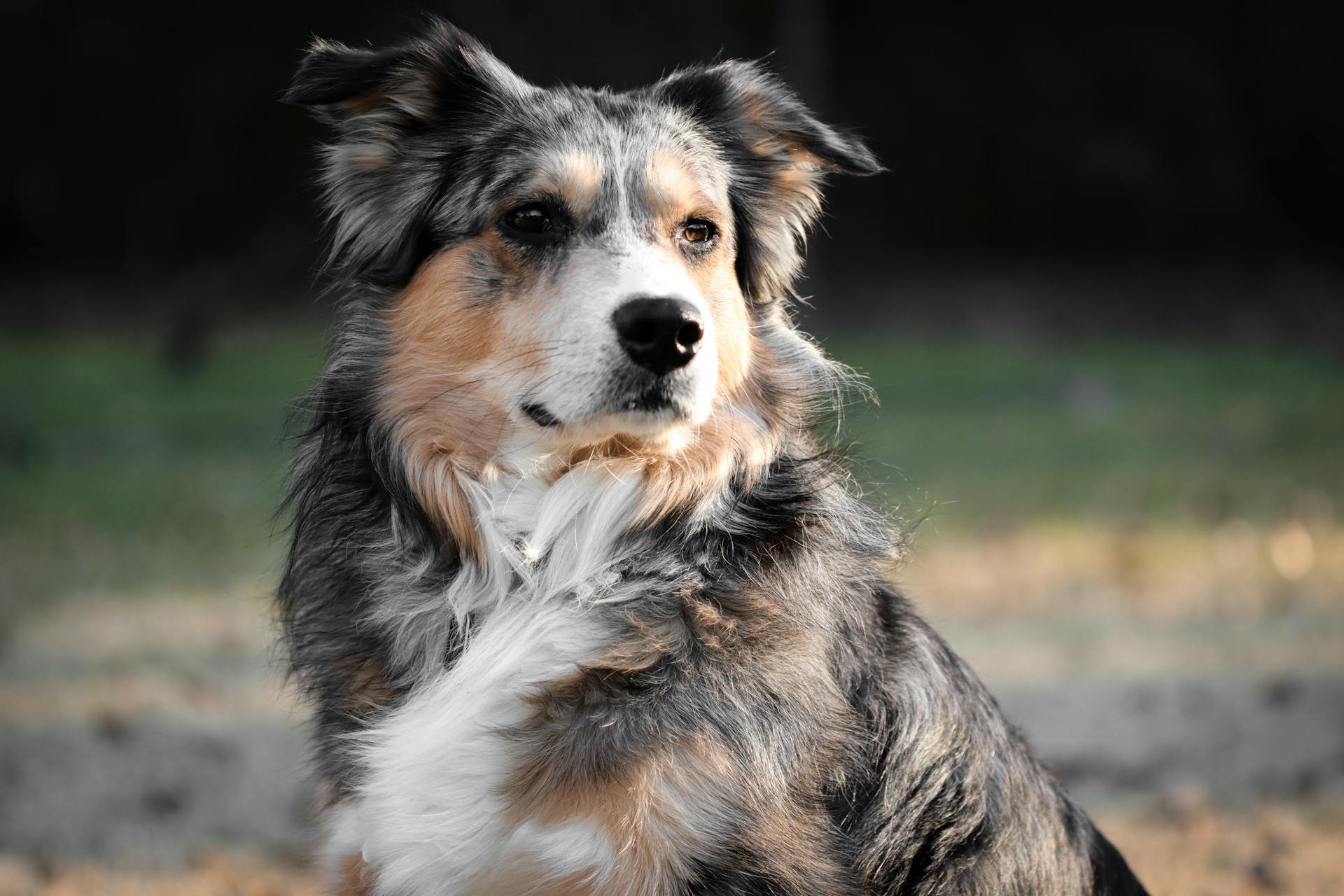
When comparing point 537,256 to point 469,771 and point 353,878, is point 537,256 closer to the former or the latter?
point 469,771

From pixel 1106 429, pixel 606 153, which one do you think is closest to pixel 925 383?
pixel 1106 429

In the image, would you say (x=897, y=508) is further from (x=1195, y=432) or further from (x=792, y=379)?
(x=1195, y=432)

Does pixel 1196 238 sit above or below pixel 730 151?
above

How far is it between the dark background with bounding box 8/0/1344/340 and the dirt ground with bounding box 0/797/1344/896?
10.9 metres

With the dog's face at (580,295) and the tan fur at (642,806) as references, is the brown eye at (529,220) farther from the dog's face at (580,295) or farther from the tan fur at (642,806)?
the tan fur at (642,806)

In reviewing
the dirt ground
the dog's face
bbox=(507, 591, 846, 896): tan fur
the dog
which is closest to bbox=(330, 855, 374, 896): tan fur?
the dog

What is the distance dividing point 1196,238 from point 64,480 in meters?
15.1

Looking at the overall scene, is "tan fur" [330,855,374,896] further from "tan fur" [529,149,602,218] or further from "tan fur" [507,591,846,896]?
"tan fur" [529,149,602,218]

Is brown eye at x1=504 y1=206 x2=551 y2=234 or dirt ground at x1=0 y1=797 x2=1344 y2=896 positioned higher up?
brown eye at x1=504 y1=206 x2=551 y2=234

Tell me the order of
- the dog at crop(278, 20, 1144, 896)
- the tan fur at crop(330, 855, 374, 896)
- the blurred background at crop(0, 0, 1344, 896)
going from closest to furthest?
the dog at crop(278, 20, 1144, 896), the tan fur at crop(330, 855, 374, 896), the blurred background at crop(0, 0, 1344, 896)

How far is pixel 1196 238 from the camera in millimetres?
18203

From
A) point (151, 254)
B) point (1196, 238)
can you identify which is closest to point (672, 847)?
point (151, 254)

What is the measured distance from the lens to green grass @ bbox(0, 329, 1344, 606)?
25.9 feet

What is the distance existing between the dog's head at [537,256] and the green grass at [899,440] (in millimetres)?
752
